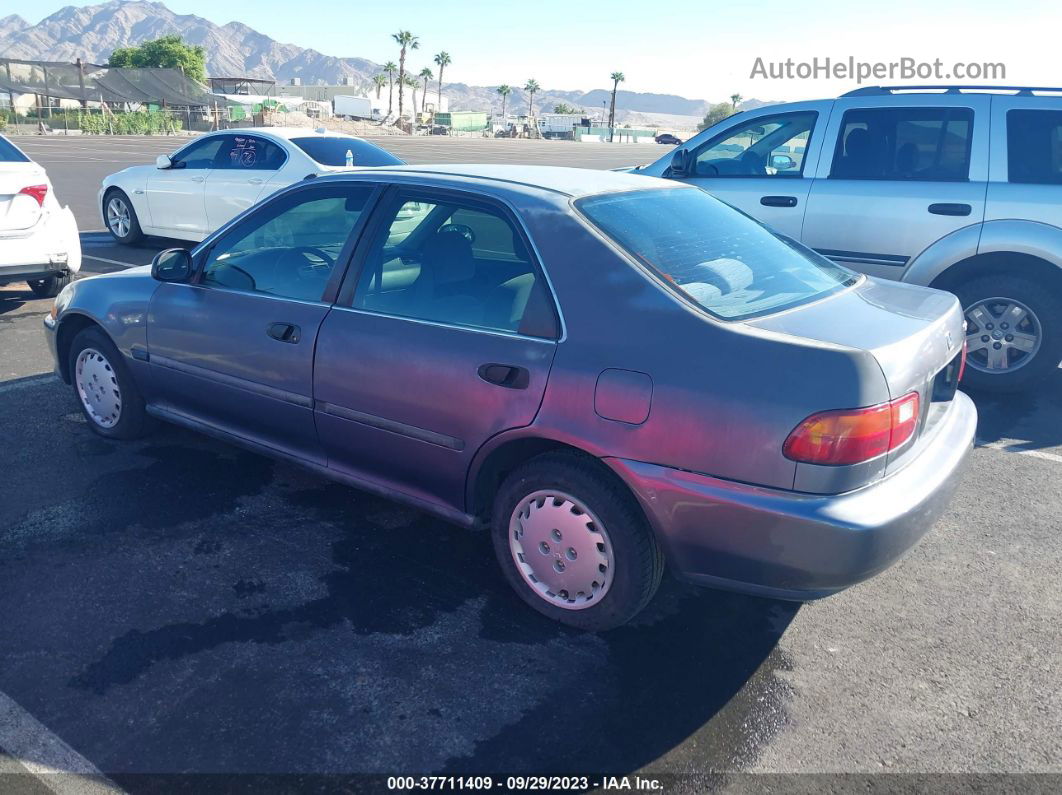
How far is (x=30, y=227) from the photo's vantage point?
23.5ft

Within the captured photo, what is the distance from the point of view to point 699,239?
11.2 ft

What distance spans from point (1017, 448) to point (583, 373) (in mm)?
3489

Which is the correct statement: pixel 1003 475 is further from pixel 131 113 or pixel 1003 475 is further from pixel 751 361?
pixel 131 113

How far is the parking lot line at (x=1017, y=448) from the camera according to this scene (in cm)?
491

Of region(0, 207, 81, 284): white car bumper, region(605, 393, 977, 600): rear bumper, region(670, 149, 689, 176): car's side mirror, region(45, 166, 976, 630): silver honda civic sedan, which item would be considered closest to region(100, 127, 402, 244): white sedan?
region(0, 207, 81, 284): white car bumper

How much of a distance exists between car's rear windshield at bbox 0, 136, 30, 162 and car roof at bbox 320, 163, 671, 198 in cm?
517

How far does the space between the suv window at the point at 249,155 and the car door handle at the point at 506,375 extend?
7069 mm

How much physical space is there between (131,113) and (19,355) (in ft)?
163

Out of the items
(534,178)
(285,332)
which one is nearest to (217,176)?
(285,332)

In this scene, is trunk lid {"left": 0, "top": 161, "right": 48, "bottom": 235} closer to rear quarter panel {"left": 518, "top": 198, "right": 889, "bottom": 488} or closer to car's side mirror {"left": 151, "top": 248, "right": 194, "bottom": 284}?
car's side mirror {"left": 151, "top": 248, "right": 194, "bottom": 284}

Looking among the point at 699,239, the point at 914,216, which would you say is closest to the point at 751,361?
the point at 699,239

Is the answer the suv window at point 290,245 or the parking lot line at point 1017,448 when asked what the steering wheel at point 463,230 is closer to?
the suv window at point 290,245

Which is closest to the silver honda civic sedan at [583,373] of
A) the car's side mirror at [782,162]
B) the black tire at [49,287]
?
the car's side mirror at [782,162]

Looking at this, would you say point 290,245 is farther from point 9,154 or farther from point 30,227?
point 9,154
